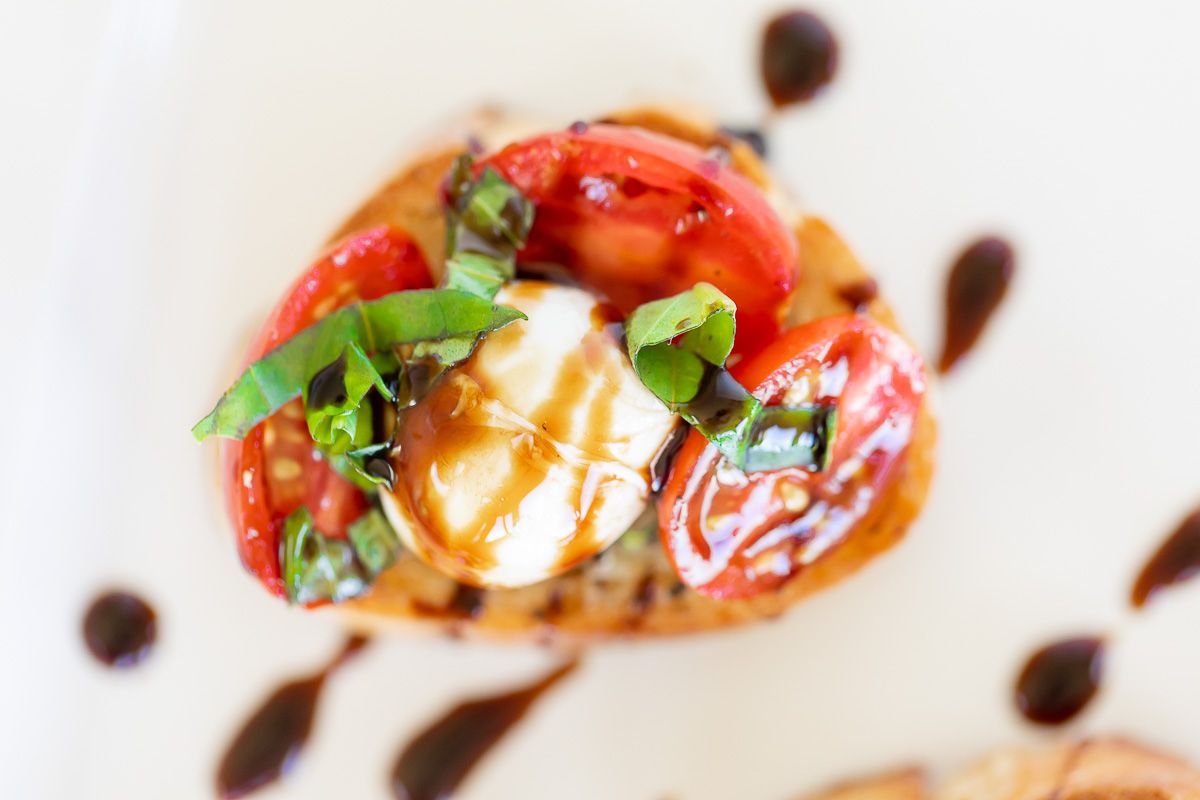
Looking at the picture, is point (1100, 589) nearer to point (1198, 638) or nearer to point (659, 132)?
point (1198, 638)

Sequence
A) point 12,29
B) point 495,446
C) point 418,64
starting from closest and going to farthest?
point 495,446 → point 12,29 → point 418,64

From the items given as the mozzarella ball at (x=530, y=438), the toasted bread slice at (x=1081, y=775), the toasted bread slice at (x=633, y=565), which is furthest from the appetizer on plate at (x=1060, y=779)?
the mozzarella ball at (x=530, y=438)

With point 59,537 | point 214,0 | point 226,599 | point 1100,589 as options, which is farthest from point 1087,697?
point 214,0

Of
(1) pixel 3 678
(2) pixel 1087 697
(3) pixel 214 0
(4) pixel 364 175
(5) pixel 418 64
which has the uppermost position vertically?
(3) pixel 214 0

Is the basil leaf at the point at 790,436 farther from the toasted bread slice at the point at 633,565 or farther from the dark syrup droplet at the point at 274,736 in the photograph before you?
the dark syrup droplet at the point at 274,736

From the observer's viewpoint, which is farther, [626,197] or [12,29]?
[12,29]

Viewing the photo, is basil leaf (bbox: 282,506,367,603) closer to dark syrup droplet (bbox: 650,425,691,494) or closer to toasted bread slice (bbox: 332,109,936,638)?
toasted bread slice (bbox: 332,109,936,638)
